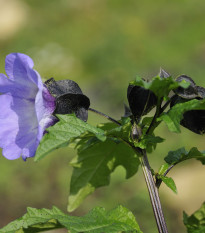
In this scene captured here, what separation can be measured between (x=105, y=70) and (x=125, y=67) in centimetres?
24

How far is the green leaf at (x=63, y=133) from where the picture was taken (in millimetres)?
887

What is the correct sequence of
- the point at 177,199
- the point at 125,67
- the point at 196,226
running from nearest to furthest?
the point at 196,226, the point at 177,199, the point at 125,67

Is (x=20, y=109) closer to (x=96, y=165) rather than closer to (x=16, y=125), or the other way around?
(x=16, y=125)

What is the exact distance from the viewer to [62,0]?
888 centimetres

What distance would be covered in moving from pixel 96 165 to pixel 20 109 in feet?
0.88

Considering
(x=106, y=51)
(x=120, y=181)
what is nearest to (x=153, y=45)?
(x=106, y=51)

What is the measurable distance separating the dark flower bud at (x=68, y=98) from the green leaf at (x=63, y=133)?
0.06m

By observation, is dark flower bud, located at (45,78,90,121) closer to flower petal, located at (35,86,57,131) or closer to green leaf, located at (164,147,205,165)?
flower petal, located at (35,86,57,131)

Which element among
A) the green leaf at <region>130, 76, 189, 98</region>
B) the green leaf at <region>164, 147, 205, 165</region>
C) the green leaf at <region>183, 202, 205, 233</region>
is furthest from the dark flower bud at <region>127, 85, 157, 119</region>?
the green leaf at <region>183, 202, 205, 233</region>

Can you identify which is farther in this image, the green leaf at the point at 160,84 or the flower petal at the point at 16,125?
the flower petal at the point at 16,125

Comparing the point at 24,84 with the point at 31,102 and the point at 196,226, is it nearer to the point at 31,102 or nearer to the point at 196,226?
the point at 31,102

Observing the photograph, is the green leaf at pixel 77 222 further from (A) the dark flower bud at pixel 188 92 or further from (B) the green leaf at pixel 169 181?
(A) the dark flower bud at pixel 188 92

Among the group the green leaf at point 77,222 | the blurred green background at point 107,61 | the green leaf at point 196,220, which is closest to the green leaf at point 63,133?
the green leaf at point 77,222

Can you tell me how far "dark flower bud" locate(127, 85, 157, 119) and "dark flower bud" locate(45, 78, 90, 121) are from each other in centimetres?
10
